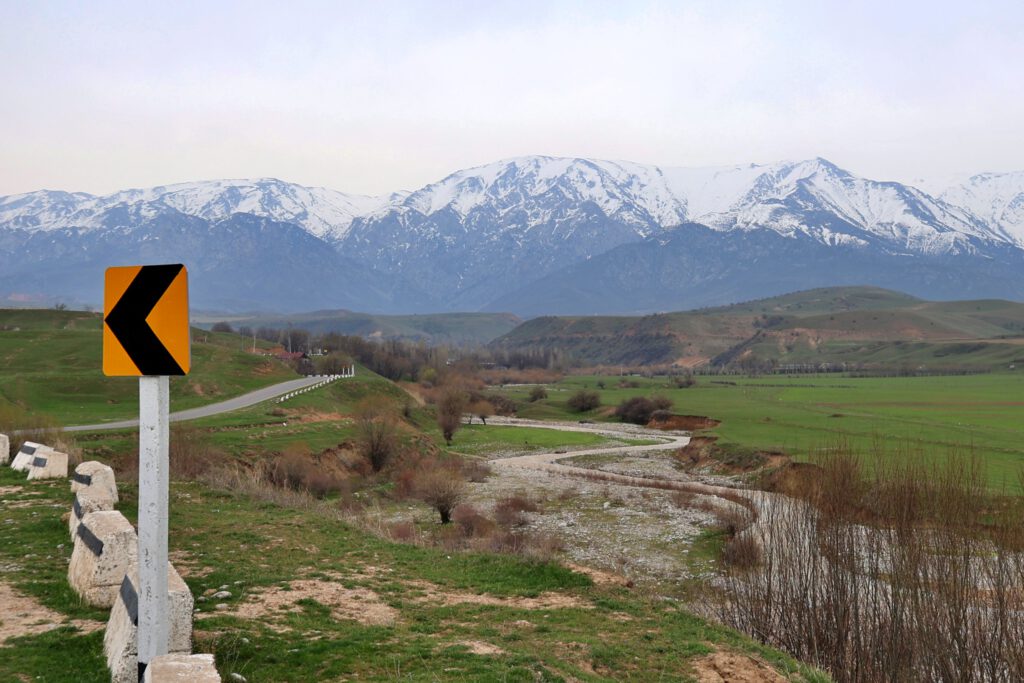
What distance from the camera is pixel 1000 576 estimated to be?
1989 centimetres

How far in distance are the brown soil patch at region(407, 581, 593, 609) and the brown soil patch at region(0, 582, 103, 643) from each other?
6860 mm

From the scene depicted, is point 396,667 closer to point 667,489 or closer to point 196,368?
point 667,489

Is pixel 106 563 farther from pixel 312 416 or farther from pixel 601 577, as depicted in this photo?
pixel 312 416

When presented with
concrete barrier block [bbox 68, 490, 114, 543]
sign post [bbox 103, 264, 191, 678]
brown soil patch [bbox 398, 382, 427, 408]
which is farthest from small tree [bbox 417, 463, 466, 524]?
brown soil patch [bbox 398, 382, 427, 408]

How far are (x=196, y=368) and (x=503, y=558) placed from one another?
69335 millimetres

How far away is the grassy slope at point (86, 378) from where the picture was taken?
63812 millimetres

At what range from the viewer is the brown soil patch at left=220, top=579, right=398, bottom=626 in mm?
15141

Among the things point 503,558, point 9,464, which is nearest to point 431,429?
point 9,464

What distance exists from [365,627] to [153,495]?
8.26 m

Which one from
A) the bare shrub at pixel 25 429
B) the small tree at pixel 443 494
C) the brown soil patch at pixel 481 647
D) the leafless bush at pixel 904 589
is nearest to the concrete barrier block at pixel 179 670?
the brown soil patch at pixel 481 647

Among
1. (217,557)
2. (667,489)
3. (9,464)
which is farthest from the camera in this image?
(667,489)

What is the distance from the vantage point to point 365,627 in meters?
14.7

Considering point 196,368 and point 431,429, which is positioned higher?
point 196,368

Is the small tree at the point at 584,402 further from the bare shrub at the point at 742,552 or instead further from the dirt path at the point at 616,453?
the bare shrub at the point at 742,552
